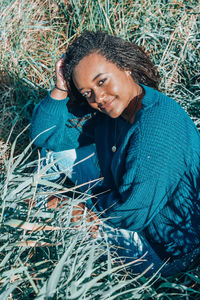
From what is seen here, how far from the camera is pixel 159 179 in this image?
1611 mm

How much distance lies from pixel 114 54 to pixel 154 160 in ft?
2.21

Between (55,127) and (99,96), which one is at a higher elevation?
(99,96)

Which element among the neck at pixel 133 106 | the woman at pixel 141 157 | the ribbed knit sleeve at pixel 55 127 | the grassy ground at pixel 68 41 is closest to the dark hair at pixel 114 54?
the woman at pixel 141 157

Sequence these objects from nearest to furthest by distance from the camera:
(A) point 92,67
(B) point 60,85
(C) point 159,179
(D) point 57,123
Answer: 1. (C) point 159,179
2. (A) point 92,67
3. (B) point 60,85
4. (D) point 57,123

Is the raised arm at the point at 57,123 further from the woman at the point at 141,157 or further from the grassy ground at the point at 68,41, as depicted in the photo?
the grassy ground at the point at 68,41

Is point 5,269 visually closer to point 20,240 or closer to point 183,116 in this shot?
point 20,240

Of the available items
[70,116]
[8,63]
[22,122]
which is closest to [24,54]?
[8,63]

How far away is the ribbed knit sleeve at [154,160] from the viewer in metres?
1.62

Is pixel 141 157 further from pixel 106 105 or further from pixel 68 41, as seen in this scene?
pixel 68 41

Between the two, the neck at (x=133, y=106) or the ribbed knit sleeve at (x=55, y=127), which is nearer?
the neck at (x=133, y=106)

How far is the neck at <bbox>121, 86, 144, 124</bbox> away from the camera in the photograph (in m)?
1.84

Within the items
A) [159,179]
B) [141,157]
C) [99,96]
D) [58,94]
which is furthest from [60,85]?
[159,179]

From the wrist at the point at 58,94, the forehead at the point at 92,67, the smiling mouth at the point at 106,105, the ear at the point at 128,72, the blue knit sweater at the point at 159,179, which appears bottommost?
the blue knit sweater at the point at 159,179

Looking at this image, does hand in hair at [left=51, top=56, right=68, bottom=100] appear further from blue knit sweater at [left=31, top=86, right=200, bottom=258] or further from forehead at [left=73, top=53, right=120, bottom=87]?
blue knit sweater at [left=31, top=86, right=200, bottom=258]
